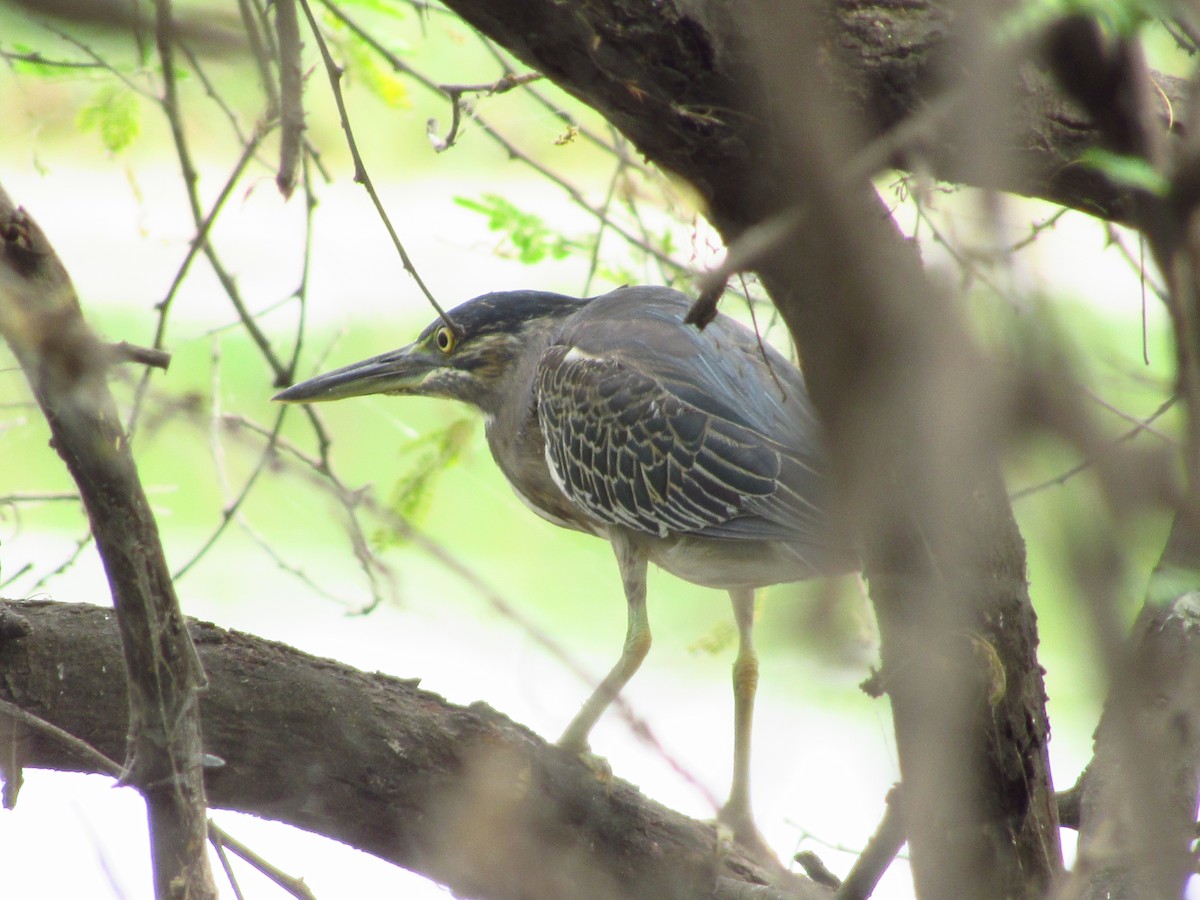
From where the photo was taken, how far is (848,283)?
3.05 ft

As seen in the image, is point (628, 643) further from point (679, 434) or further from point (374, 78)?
point (374, 78)

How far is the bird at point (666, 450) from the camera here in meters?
3.16

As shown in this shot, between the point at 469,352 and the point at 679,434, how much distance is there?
0.87 metres

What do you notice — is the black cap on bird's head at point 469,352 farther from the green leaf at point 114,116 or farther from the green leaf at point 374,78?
the green leaf at point 114,116

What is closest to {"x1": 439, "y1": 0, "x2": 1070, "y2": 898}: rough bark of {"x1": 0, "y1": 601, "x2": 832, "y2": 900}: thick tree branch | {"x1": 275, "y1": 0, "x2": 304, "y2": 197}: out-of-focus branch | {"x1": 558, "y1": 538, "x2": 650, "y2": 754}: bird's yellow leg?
{"x1": 275, "y1": 0, "x2": 304, "y2": 197}: out-of-focus branch

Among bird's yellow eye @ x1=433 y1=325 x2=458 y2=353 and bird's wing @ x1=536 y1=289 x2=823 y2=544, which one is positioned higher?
bird's yellow eye @ x1=433 y1=325 x2=458 y2=353

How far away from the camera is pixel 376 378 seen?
12.5 feet

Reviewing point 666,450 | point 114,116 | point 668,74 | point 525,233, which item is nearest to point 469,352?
point 525,233

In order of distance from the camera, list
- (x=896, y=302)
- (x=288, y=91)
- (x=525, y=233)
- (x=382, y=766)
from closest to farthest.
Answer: (x=896, y=302), (x=288, y=91), (x=382, y=766), (x=525, y=233)

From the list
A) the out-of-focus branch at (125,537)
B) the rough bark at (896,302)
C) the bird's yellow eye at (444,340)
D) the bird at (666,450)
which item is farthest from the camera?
the bird's yellow eye at (444,340)

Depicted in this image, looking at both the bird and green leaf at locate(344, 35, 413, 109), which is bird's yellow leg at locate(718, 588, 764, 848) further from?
green leaf at locate(344, 35, 413, 109)

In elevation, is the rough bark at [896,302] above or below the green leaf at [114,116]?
below

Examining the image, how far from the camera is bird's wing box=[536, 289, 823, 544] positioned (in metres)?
3.17

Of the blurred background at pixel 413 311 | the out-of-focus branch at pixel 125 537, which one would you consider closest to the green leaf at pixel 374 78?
the blurred background at pixel 413 311
